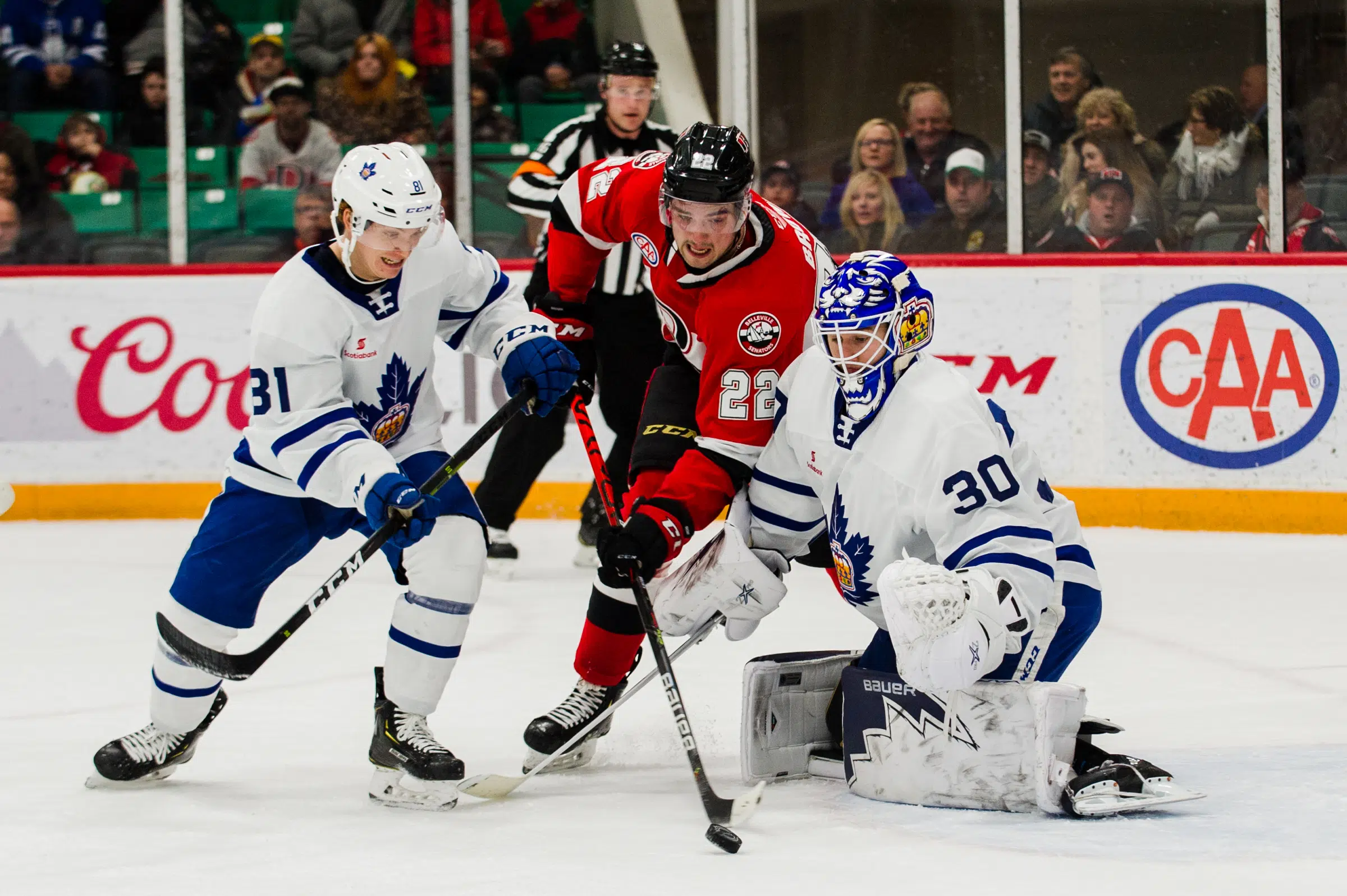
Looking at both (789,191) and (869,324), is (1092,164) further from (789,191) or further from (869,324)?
(869,324)

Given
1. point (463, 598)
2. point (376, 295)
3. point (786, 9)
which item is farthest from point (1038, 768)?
point (786, 9)

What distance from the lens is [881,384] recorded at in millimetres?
2547

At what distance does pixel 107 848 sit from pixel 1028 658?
1319mm

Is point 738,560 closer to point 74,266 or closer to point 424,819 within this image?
point 424,819

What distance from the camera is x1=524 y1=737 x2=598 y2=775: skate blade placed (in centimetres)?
285

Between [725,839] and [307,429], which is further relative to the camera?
[307,429]

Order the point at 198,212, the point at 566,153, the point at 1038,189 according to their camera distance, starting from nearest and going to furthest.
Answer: the point at 566,153, the point at 1038,189, the point at 198,212

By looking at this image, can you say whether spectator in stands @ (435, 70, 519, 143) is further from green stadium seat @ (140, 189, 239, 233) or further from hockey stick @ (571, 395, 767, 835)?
hockey stick @ (571, 395, 767, 835)

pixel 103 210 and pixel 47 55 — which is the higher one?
pixel 47 55

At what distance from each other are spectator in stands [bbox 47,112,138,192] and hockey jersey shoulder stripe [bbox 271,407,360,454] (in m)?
3.87

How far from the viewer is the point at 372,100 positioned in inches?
245

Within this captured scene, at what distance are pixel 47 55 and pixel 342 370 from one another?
13.8 ft

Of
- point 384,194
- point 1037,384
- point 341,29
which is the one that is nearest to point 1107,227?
point 1037,384

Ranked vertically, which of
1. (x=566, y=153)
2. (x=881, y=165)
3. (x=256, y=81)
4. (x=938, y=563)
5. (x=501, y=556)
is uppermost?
(x=256, y=81)
